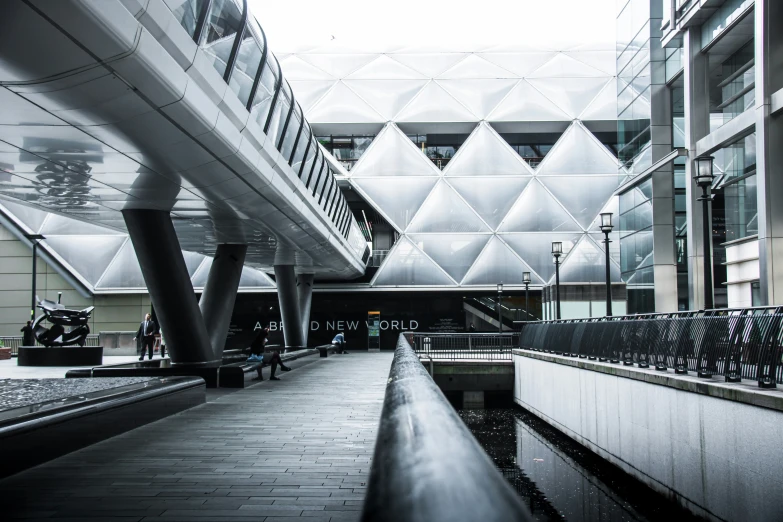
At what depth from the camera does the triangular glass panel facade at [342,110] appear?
4381cm

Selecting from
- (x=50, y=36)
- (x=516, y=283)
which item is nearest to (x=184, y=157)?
(x=50, y=36)

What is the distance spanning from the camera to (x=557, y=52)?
1833 inches

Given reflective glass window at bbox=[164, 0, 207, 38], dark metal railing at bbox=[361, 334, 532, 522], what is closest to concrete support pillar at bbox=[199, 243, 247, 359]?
reflective glass window at bbox=[164, 0, 207, 38]

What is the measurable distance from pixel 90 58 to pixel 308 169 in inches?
475

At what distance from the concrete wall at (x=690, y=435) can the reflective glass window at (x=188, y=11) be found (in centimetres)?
783

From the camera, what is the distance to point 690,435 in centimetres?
1034

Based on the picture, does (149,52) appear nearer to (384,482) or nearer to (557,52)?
(384,482)

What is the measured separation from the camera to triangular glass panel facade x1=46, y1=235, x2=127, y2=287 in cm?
4091

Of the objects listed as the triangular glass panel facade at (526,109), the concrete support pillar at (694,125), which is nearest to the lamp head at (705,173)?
the concrete support pillar at (694,125)

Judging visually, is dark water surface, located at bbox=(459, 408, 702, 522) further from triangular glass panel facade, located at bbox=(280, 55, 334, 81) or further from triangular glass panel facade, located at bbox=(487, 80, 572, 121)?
triangular glass panel facade, located at bbox=(280, 55, 334, 81)

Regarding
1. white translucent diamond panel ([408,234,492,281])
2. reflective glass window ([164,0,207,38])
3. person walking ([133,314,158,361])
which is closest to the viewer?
reflective glass window ([164,0,207,38])

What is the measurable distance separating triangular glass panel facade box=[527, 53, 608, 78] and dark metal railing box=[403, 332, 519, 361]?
803 inches

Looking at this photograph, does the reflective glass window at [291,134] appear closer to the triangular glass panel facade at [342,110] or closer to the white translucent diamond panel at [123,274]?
the triangular glass panel facade at [342,110]

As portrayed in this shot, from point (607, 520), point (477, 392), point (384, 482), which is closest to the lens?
point (384, 482)
